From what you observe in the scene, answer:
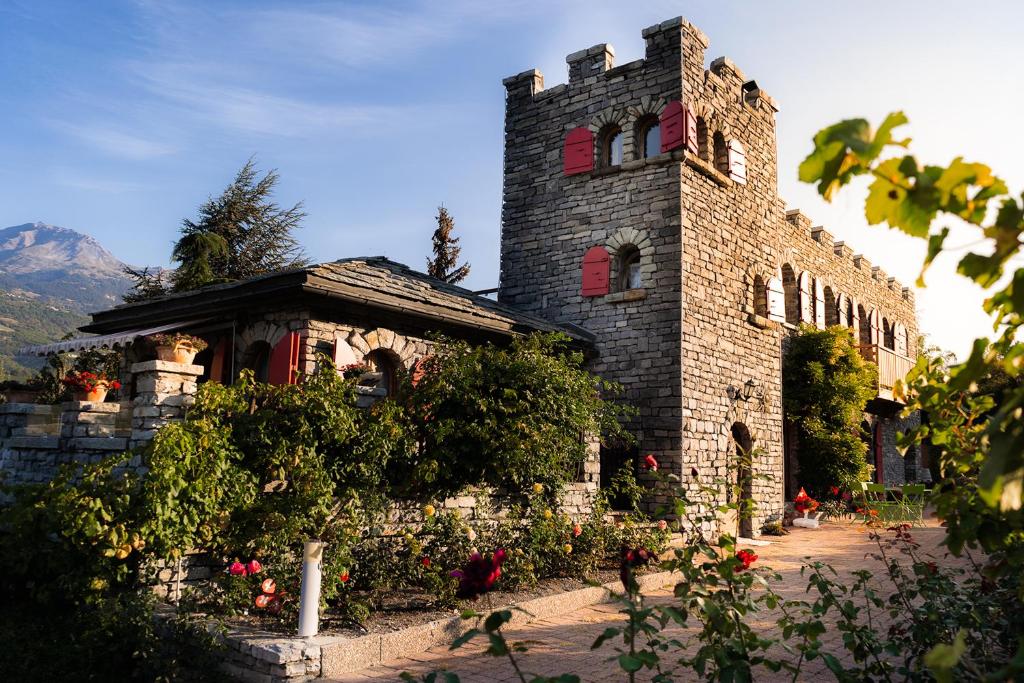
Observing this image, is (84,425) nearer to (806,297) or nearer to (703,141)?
(703,141)

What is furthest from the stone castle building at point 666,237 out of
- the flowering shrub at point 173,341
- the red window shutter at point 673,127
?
the flowering shrub at point 173,341

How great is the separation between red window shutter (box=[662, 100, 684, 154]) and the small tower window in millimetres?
1851

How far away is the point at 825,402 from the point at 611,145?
719cm

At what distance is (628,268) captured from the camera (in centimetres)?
1294

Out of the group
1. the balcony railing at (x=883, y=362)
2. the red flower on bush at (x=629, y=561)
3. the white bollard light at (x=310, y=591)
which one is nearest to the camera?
the red flower on bush at (x=629, y=561)

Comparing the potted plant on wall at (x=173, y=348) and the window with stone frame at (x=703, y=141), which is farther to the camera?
the window with stone frame at (x=703, y=141)

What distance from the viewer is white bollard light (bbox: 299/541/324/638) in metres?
5.27

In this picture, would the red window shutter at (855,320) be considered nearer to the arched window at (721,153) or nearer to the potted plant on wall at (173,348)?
the arched window at (721,153)

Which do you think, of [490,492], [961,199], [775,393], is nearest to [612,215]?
[775,393]

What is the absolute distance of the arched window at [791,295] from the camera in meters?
15.8

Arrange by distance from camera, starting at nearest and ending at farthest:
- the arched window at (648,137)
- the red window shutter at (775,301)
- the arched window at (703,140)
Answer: the arched window at (648,137) < the arched window at (703,140) < the red window shutter at (775,301)

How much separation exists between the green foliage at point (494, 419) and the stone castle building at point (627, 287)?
1164mm

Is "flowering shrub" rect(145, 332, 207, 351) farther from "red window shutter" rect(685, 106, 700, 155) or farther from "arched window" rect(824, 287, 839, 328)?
"arched window" rect(824, 287, 839, 328)

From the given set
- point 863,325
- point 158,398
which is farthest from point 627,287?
point 863,325
